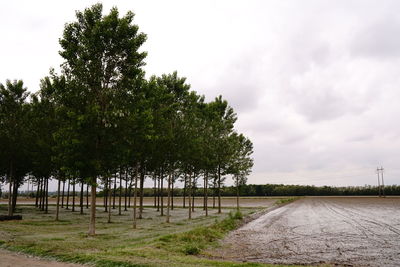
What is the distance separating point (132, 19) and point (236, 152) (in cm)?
3021

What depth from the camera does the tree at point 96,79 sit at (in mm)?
21562

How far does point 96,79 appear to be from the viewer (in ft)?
74.8

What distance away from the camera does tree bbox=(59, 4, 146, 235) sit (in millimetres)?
21562

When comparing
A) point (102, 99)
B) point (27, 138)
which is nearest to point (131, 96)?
point (102, 99)

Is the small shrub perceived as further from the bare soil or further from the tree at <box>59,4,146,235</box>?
the tree at <box>59,4,146,235</box>

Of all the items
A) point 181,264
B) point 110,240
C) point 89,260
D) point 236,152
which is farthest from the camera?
point 236,152

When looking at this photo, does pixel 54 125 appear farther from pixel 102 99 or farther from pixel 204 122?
pixel 204 122

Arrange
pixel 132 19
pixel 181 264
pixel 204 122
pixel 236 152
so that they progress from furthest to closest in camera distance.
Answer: pixel 236 152, pixel 204 122, pixel 132 19, pixel 181 264

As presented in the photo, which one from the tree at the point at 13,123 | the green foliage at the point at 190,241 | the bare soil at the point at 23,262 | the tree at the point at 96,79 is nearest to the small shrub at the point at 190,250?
the green foliage at the point at 190,241

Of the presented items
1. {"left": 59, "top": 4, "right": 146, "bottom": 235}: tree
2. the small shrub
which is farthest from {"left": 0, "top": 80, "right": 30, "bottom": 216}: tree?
the small shrub

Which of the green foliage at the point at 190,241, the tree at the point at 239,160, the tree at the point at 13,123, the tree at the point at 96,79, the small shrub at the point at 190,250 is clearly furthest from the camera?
the tree at the point at 239,160

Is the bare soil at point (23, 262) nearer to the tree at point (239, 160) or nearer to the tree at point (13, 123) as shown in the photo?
the tree at point (13, 123)

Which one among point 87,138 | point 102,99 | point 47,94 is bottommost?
point 87,138

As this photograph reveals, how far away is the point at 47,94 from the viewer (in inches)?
1420
